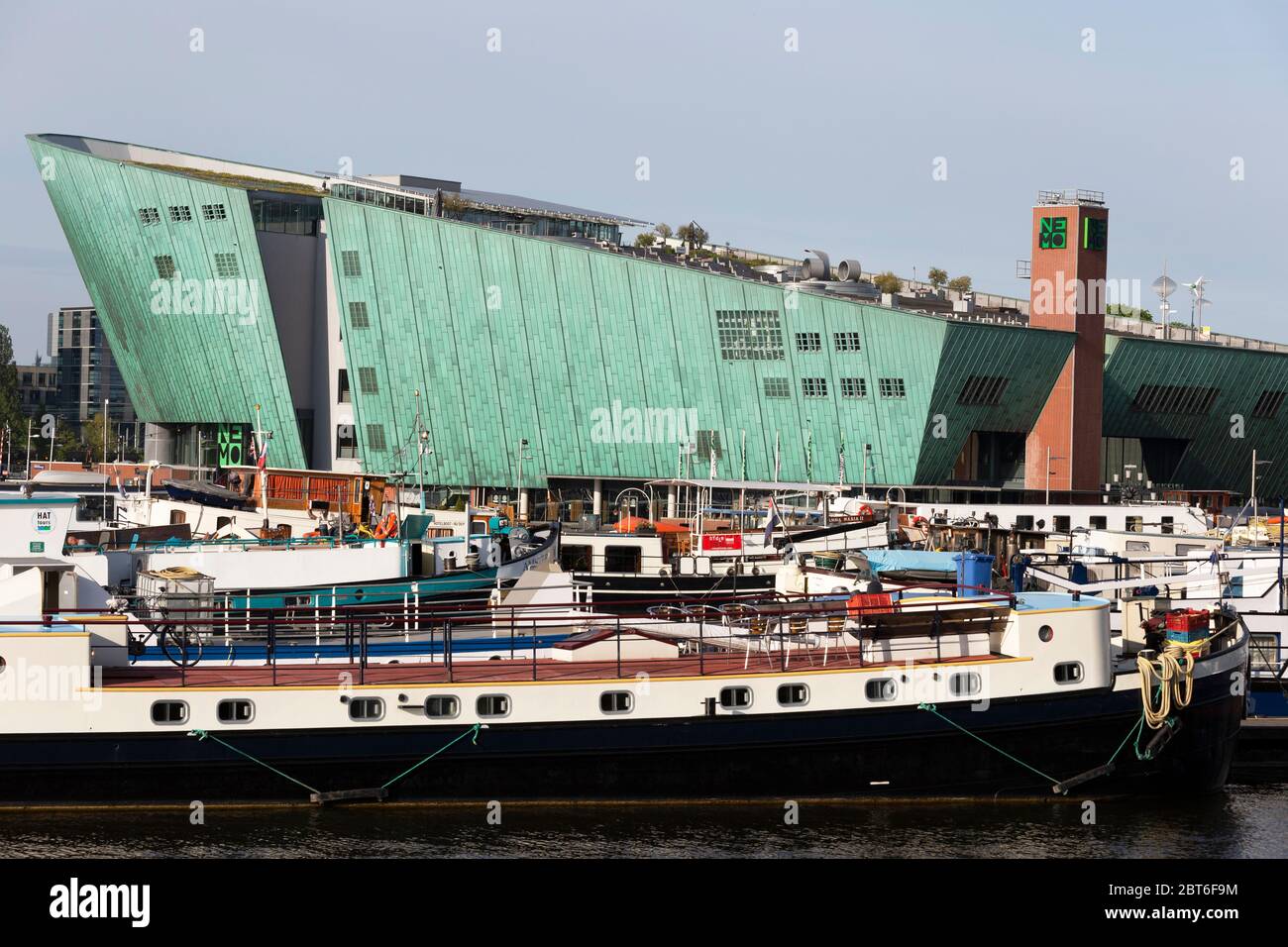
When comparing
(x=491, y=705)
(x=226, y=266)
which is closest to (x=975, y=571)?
(x=491, y=705)

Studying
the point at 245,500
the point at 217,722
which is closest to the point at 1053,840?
the point at 217,722

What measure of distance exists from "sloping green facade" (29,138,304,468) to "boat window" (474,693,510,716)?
78.4 m

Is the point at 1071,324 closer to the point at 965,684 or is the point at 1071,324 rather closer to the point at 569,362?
the point at 569,362

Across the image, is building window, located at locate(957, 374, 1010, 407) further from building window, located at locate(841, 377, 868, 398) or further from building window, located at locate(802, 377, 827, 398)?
building window, located at locate(802, 377, 827, 398)

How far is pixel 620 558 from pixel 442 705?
3562 cm

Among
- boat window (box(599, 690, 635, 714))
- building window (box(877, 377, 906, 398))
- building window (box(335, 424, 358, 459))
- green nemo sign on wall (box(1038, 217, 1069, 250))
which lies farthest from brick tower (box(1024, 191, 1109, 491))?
boat window (box(599, 690, 635, 714))

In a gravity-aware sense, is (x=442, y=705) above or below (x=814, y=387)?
below

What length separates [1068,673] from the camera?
1272 inches

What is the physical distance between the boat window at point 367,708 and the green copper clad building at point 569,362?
66.5 metres

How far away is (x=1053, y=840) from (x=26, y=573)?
68.8 feet

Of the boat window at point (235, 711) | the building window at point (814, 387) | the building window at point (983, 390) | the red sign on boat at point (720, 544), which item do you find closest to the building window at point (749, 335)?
the building window at point (814, 387)

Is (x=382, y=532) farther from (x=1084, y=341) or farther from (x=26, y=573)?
(x=1084, y=341)

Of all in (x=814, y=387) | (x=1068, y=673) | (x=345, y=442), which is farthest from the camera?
(x=345, y=442)

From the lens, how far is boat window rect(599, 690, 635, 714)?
31312 mm
